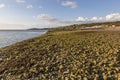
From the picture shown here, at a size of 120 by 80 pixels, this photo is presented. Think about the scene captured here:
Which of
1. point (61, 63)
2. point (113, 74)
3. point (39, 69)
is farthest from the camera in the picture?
point (61, 63)

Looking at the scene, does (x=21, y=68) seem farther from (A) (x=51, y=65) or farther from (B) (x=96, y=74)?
(B) (x=96, y=74)

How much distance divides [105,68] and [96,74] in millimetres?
1345

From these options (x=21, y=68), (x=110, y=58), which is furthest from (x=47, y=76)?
(x=110, y=58)

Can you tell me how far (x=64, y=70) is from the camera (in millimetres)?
12703

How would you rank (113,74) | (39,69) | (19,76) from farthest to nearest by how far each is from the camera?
(39,69)
(19,76)
(113,74)

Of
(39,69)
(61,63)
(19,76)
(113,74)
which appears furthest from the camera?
(61,63)

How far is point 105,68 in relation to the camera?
481 inches

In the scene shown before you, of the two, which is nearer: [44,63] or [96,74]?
[96,74]

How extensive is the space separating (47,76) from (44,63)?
293 cm

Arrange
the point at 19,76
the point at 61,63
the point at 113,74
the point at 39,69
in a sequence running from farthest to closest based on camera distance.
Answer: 1. the point at 61,63
2. the point at 39,69
3. the point at 19,76
4. the point at 113,74

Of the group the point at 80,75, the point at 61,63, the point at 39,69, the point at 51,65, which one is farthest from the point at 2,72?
the point at 80,75

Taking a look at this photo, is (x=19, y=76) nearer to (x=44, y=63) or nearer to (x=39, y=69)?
(x=39, y=69)

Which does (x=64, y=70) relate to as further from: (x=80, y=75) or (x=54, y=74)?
(x=80, y=75)

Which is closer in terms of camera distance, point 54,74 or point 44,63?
point 54,74
